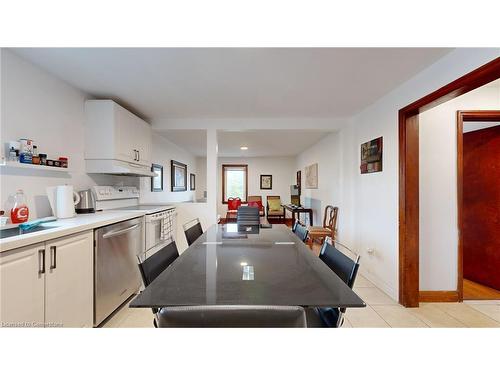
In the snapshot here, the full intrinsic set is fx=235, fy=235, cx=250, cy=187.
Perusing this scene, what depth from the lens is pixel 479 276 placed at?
2.88 metres

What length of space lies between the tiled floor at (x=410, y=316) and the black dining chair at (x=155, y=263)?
39.5 inches

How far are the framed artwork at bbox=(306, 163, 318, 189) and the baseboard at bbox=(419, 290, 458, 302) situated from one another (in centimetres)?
343

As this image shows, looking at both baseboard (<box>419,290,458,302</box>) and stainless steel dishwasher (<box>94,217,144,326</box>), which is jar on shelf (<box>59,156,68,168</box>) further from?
baseboard (<box>419,290,458,302</box>)

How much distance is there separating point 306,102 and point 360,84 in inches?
27.1

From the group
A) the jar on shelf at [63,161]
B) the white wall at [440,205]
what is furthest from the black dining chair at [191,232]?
the white wall at [440,205]

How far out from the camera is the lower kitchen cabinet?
1.24 meters

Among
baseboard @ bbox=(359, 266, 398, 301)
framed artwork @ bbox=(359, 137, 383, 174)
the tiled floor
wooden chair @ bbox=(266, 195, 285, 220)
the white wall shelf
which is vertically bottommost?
the tiled floor

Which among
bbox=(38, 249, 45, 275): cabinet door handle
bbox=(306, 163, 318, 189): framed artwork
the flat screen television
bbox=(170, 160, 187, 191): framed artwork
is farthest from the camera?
the flat screen television

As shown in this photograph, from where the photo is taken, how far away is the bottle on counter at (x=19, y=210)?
1.74 metres

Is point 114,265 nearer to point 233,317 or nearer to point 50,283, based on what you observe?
point 50,283

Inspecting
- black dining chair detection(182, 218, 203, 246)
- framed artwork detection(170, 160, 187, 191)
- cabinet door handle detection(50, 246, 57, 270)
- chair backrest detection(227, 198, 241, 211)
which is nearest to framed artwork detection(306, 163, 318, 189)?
chair backrest detection(227, 198, 241, 211)

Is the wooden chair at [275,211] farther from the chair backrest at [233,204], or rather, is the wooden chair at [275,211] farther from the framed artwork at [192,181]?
the framed artwork at [192,181]

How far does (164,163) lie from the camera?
4.93 meters
